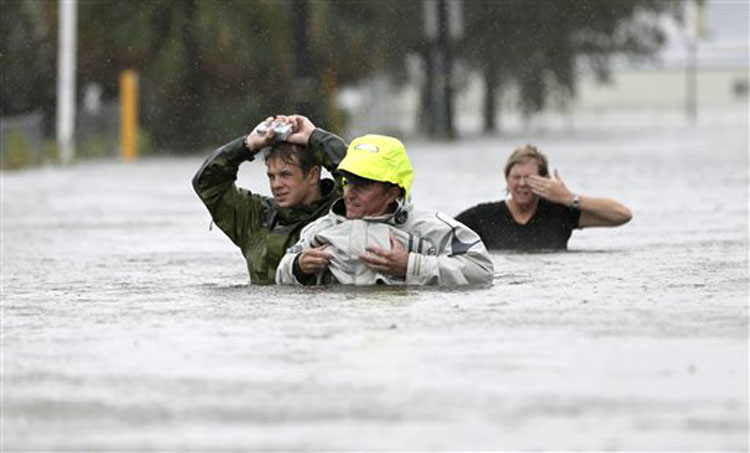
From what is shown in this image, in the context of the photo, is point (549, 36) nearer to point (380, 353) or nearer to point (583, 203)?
point (583, 203)

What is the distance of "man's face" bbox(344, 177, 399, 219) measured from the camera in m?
11.0

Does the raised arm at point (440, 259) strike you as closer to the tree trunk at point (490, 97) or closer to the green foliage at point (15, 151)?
the green foliage at point (15, 151)

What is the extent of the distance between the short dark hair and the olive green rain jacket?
0.25m

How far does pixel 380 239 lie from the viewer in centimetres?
1114

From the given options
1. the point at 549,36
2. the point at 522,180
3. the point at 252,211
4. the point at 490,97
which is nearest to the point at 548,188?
the point at 522,180

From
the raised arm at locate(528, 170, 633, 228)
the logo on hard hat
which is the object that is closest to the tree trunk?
the raised arm at locate(528, 170, 633, 228)

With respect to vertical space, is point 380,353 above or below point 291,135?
below

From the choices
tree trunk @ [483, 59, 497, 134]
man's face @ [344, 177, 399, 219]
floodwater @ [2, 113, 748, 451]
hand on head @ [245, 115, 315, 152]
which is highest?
hand on head @ [245, 115, 315, 152]

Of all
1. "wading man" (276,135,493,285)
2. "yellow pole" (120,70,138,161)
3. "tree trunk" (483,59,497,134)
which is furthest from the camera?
"tree trunk" (483,59,497,134)

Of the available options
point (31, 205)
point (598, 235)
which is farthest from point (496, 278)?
point (31, 205)

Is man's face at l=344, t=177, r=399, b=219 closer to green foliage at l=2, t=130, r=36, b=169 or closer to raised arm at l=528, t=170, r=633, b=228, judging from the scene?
raised arm at l=528, t=170, r=633, b=228

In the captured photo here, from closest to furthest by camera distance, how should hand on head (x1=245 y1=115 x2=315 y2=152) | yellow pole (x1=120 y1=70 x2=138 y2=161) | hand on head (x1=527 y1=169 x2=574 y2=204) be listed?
hand on head (x1=245 y1=115 x2=315 y2=152), hand on head (x1=527 y1=169 x2=574 y2=204), yellow pole (x1=120 y1=70 x2=138 y2=161)

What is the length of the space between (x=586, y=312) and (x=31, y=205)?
13883 mm

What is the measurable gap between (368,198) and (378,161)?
25cm
